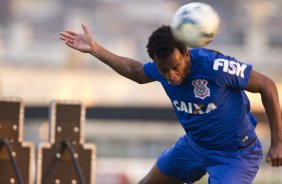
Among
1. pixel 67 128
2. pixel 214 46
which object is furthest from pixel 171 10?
pixel 67 128

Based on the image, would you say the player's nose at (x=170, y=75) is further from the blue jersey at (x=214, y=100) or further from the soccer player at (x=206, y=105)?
the blue jersey at (x=214, y=100)

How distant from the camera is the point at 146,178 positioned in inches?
366

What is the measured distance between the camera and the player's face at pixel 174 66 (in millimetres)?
7930

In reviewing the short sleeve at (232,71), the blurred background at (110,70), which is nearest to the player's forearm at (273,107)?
the short sleeve at (232,71)

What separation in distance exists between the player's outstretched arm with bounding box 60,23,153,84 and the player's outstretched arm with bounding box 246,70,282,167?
1077 mm

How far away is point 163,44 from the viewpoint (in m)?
7.94

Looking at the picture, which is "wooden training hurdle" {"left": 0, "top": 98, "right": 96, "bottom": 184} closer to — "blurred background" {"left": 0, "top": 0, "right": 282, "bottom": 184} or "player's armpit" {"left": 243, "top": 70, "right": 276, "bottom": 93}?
"player's armpit" {"left": 243, "top": 70, "right": 276, "bottom": 93}

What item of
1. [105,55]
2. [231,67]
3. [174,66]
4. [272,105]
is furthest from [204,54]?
[105,55]

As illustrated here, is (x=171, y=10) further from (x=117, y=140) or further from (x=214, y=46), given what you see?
(x=117, y=140)

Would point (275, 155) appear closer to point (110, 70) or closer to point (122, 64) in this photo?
point (122, 64)

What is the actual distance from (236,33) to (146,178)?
48.3 metres

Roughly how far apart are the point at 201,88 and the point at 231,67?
33 cm

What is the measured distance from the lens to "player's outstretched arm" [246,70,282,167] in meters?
8.14

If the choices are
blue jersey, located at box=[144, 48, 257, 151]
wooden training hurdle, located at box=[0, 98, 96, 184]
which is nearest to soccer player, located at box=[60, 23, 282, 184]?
blue jersey, located at box=[144, 48, 257, 151]
